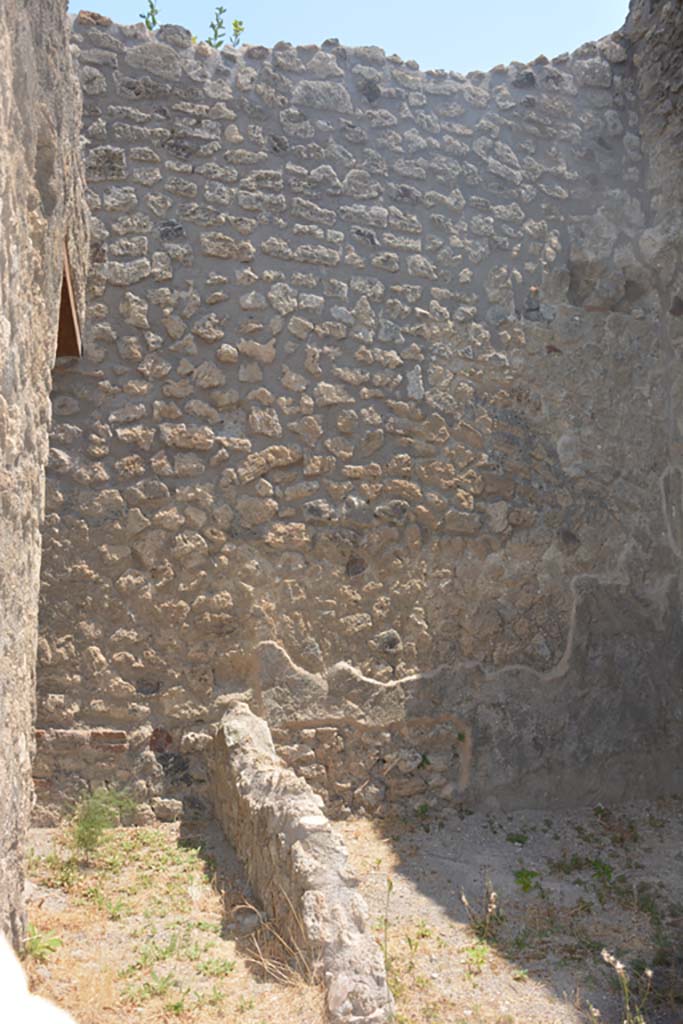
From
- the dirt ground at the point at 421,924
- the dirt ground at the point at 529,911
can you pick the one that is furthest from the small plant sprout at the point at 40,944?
the dirt ground at the point at 529,911

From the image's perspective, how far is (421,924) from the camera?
12.7 feet

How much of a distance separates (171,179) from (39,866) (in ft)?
11.3

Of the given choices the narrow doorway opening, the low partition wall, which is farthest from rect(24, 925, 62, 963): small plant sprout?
the narrow doorway opening

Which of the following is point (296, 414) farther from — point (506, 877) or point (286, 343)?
point (506, 877)

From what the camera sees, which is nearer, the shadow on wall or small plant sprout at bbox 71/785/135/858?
Answer: small plant sprout at bbox 71/785/135/858

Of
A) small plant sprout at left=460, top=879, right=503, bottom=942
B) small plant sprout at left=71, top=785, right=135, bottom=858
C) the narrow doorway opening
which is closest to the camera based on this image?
small plant sprout at left=460, top=879, right=503, bottom=942

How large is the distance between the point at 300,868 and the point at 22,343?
6.48 ft

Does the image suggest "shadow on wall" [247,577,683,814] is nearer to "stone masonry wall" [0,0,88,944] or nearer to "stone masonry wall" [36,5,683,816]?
"stone masonry wall" [36,5,683,816]

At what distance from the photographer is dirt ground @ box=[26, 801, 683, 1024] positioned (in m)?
3.12

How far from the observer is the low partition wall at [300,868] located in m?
2.89

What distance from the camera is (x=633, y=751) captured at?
5359 millimetres

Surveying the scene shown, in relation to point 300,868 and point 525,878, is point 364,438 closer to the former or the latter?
point 525,878

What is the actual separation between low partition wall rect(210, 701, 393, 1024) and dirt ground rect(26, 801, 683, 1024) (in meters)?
0.10

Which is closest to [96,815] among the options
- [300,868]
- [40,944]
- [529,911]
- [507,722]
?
[40,944]
